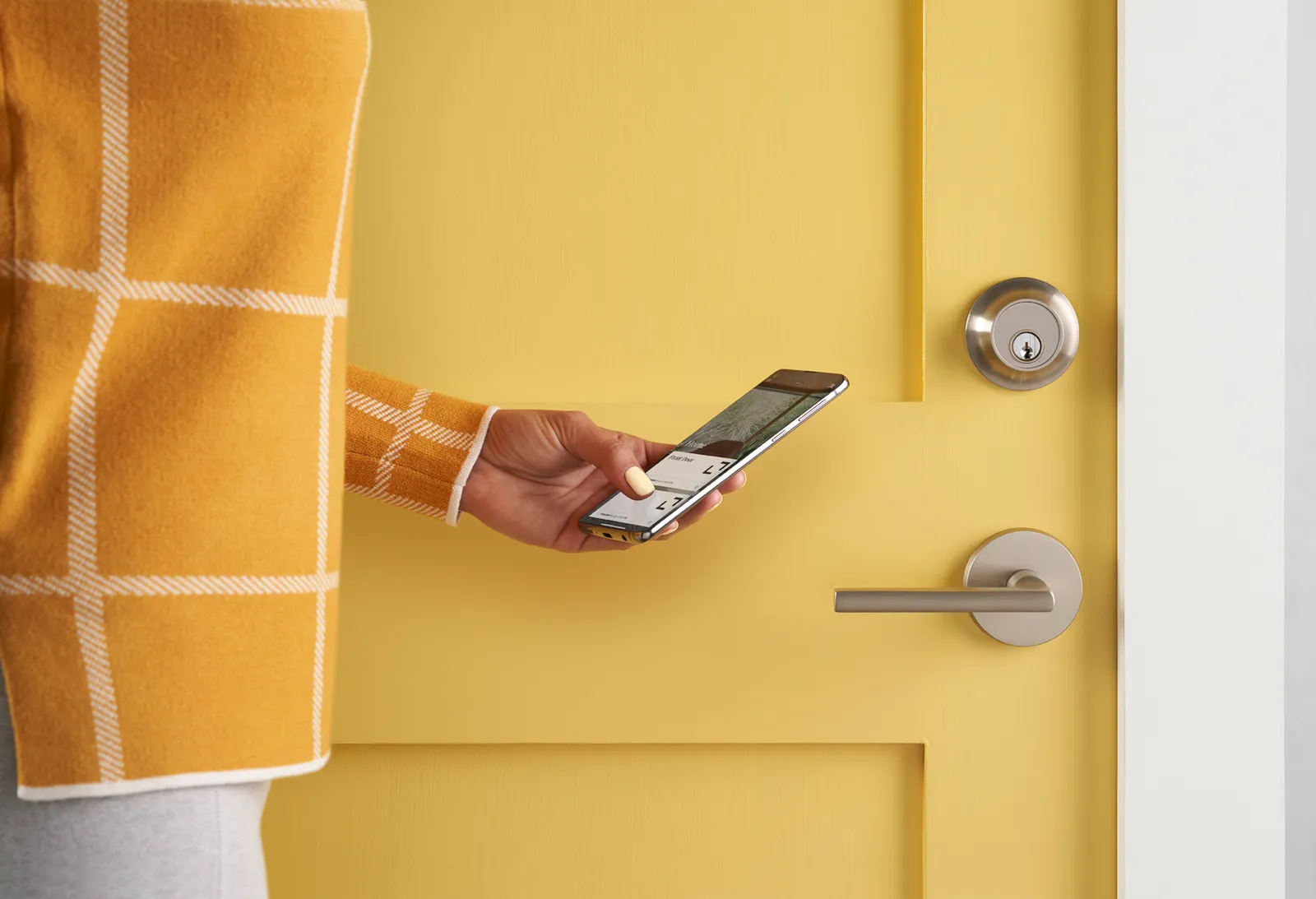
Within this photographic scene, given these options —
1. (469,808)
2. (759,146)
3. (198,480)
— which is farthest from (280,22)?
(469,808)

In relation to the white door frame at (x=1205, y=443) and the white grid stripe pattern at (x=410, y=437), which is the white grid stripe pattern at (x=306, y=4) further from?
the white door frame at (x=1205, y=443)

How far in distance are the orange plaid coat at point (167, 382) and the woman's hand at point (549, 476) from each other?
0.19 metres

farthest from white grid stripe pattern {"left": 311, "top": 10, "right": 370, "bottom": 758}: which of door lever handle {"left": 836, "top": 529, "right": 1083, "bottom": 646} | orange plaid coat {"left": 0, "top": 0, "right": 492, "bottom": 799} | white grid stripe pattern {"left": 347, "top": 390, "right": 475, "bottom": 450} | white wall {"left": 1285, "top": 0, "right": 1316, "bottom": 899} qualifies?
white wall {"left": 1285, "top": 0, "right": 1316, "bottom": 899}

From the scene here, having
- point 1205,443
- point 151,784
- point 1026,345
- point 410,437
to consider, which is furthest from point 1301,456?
point 151,784

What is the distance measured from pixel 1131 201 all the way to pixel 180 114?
1.81 ft

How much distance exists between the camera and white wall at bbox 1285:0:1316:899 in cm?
63

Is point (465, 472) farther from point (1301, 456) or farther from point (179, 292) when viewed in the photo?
point (1301, 456)

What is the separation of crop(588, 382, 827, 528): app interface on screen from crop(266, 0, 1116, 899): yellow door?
53 mm

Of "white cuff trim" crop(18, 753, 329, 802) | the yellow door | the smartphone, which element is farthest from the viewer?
the yellow door

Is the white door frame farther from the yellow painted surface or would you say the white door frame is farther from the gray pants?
the gray pants

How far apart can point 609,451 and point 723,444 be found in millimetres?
69

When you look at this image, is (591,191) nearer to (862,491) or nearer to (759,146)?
(759,146)

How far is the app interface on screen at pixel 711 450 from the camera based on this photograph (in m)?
0.54

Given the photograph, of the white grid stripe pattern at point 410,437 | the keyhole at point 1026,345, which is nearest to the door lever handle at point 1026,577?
the keyhole at point 1026,345
